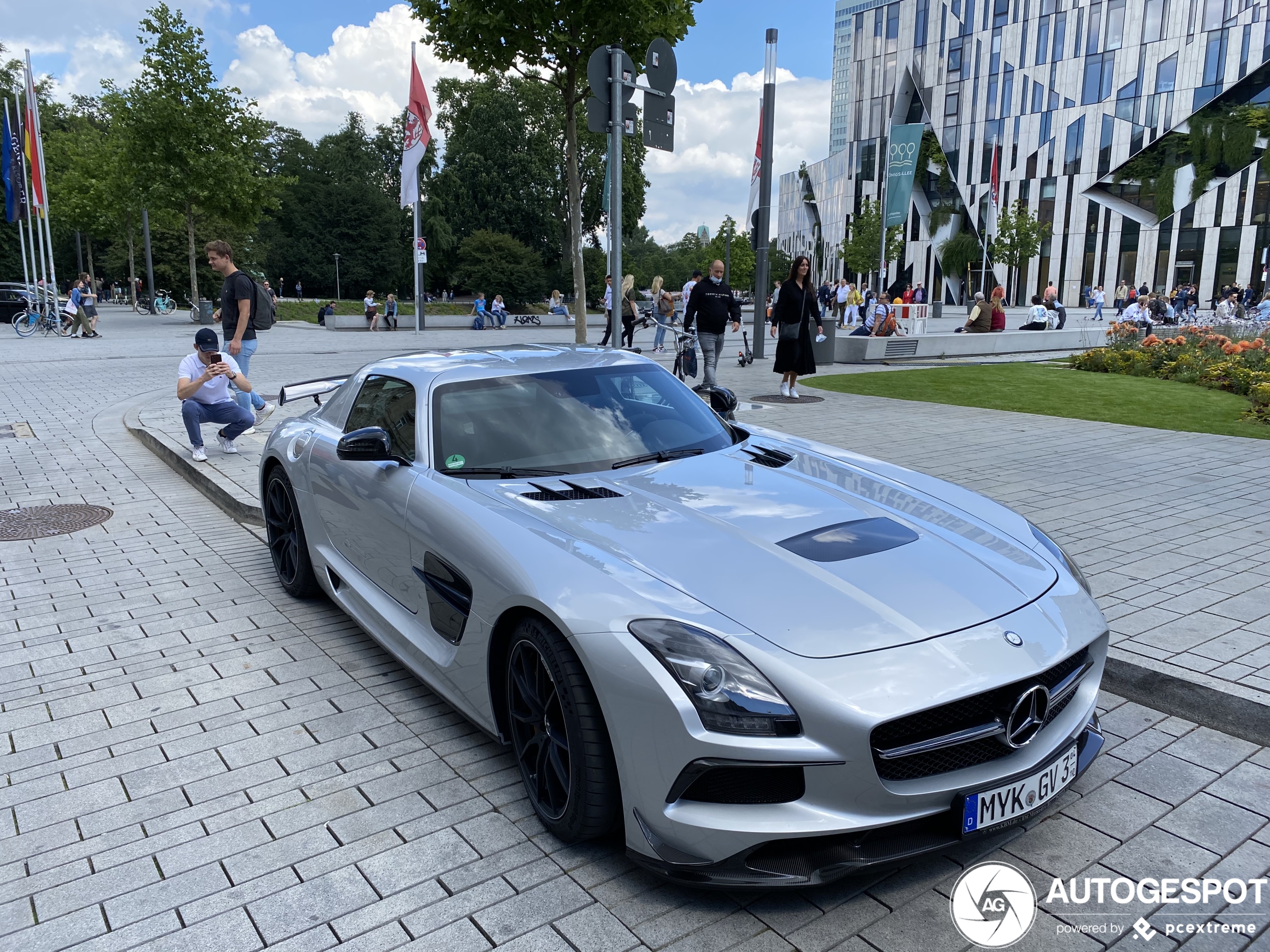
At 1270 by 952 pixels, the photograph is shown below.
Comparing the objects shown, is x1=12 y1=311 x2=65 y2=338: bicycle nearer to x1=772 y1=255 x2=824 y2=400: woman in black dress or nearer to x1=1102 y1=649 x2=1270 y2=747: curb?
x1=772 y1=255 x2=824 y2=400: woman in black dress

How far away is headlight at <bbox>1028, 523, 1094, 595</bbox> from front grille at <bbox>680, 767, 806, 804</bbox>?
145 centimetres

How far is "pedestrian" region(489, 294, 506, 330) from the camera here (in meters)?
38.8

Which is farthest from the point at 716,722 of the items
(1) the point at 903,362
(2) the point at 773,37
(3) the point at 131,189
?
(3) the point at 131,189

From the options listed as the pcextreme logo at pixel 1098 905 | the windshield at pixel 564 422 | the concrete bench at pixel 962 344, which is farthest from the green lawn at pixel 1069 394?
the pcextreme logo at pixel 1098 905

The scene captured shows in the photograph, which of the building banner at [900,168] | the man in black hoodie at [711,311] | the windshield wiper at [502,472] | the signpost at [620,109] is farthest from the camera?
the building banner at [900,168]

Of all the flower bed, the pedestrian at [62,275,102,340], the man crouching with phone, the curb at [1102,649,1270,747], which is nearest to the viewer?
the curb at [1102,649,1270,747]

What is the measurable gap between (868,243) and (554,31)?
4793 centimetres

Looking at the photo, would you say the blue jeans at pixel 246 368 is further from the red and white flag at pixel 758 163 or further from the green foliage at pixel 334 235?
the green foliage at pixel 334 235

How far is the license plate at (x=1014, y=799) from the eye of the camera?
2439mm

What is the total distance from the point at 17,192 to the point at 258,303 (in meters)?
27.3

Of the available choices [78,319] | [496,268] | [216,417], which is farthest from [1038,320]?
[496,268]

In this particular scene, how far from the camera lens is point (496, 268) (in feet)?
153

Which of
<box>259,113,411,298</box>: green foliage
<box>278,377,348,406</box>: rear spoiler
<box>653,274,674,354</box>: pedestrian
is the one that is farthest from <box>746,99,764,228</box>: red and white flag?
<box>259,113,411,298</box>: green foliage

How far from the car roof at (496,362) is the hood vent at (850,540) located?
1.69 m
